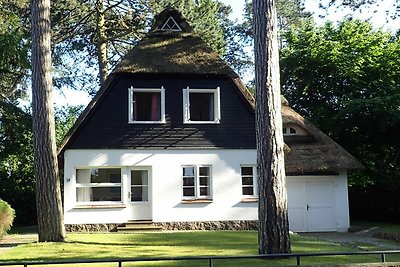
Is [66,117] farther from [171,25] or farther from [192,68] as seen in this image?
[192,68]

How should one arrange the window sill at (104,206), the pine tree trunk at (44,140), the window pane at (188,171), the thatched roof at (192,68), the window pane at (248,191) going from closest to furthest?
the pine tree trunk at (44,140) < the window sill at (104,206) < the window pane at (188,171) < the thatched roof at (192,68) < the window pane at (248,191)

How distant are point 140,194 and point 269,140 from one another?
10.6 meters

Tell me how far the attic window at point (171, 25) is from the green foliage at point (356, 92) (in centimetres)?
910

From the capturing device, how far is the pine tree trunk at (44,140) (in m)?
13.4

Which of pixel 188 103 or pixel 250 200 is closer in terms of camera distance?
pixel 250 200

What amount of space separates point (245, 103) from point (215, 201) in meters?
4.15

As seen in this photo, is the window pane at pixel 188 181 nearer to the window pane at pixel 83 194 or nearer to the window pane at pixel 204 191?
the window pane at pixel 204 191

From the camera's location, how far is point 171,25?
2158 cm

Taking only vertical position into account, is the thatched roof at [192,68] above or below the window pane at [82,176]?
above

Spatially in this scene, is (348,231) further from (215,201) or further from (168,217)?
(168,217)

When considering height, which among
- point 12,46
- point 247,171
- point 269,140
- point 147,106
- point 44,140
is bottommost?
point 247,171

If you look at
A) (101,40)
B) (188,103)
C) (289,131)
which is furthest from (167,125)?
(101,40)

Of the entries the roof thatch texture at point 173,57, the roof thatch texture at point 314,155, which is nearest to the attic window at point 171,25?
the roof thatch texture at point 173,57

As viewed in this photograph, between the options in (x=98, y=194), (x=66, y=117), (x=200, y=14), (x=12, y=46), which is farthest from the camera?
(x=66, y=117)
